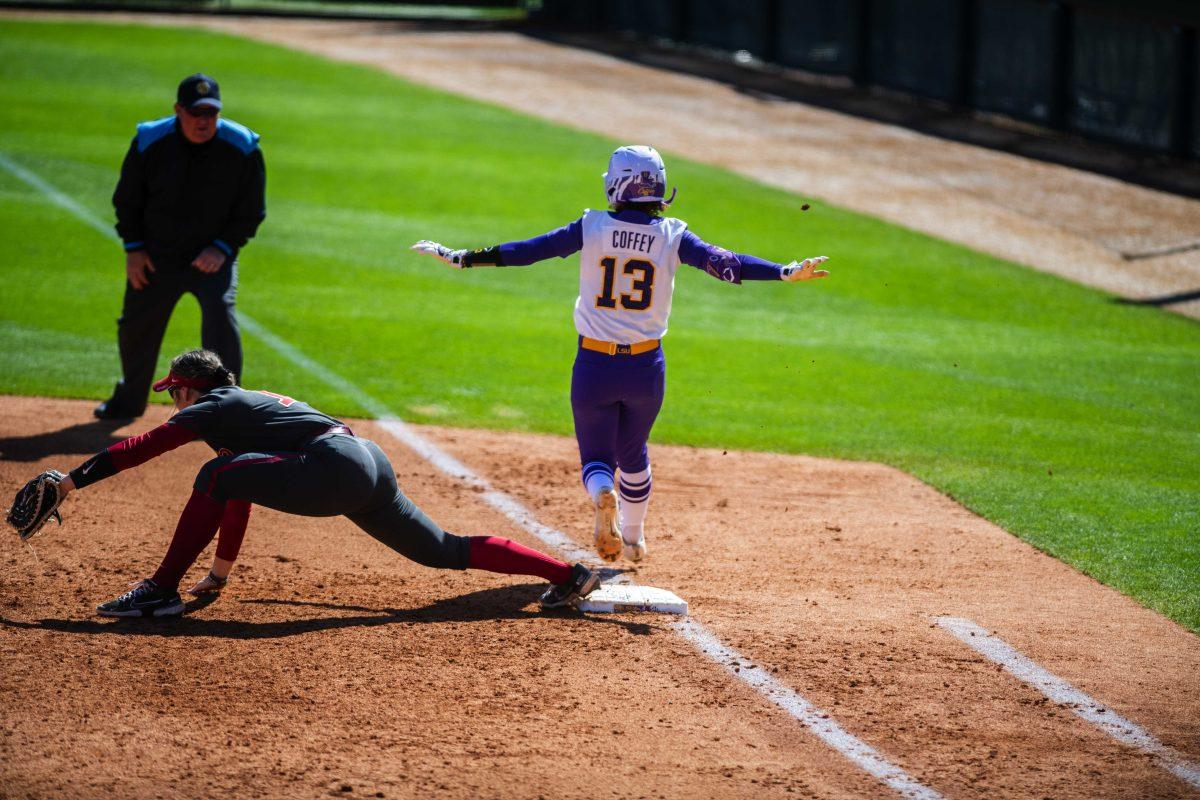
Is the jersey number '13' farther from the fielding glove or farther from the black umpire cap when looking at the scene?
the black umpire cap

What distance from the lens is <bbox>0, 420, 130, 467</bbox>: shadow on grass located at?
8844mm

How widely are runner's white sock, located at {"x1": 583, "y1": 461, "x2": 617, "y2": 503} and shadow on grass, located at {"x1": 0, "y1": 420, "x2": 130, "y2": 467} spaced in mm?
3421

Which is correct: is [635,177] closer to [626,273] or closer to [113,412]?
[626,273]

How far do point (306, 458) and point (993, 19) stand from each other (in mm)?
18766

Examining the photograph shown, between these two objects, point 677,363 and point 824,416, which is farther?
point 677,363

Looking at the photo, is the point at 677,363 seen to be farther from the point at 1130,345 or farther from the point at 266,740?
the point at 266,740

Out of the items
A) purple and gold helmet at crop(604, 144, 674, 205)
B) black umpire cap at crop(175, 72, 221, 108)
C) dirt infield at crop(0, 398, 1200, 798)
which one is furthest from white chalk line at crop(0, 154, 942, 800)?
black umpire cap at crop(175, 72, 221, 108)

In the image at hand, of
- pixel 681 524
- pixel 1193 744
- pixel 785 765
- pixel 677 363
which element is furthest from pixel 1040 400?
pixel 785 765

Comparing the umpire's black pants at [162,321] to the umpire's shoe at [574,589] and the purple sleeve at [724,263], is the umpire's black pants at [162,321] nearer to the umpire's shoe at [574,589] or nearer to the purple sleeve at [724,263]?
the umpire's shoe at [574,589]

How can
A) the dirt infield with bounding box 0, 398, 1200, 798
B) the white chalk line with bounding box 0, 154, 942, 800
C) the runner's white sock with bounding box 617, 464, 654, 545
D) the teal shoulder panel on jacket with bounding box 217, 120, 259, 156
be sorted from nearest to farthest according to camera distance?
the dirt infield with bounding box 0, 398, 1200, 798
the white chalk line with bounding box 0, 154, 942, 800
the runner's white sock with bounding box 617, 464, 654, 545
the teal shoulder panel on jacket with bounding box 217, 120, 259, 156

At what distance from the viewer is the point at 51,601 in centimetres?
670

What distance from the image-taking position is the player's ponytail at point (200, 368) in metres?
6.30

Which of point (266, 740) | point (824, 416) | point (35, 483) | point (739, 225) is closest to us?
point (266, 740)

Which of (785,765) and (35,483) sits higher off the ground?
(35,483)
